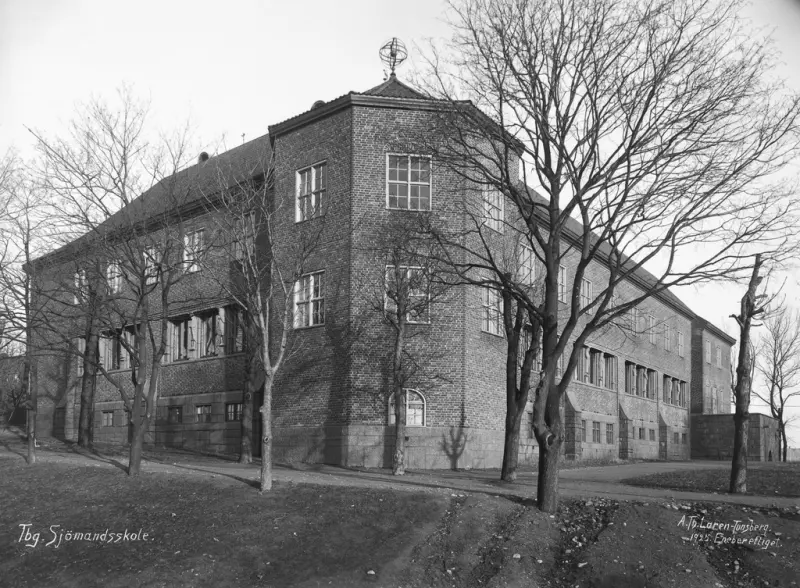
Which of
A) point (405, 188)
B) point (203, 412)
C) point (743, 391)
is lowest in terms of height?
point (203, 412)

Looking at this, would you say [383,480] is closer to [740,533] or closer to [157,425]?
[740,533]

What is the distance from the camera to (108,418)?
38656mm

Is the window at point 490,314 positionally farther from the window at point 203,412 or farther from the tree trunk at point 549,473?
the tree trunk at point 549,473

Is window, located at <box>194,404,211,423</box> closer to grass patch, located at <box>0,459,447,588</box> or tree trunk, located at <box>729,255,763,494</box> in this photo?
grass patch, located at <box>0,459,447,588</box>

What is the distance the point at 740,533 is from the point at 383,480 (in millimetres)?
9244

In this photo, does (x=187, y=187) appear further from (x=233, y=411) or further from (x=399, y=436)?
(x=399, y=436)

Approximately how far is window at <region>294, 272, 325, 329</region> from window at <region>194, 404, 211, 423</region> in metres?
6.77

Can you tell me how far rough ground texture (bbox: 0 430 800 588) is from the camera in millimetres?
13289

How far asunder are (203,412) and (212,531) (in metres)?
17.5

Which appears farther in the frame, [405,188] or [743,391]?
[405,188]

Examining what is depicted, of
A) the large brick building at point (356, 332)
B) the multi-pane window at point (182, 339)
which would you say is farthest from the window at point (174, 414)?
the multi-pane window at point (182, 339)

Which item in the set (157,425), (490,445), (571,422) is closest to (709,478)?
(490,445)

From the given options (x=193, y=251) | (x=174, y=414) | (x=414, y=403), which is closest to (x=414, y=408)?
(x=414, y=403)

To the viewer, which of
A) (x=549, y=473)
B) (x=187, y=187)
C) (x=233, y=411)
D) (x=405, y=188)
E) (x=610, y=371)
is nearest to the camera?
(x=549, y=473)
